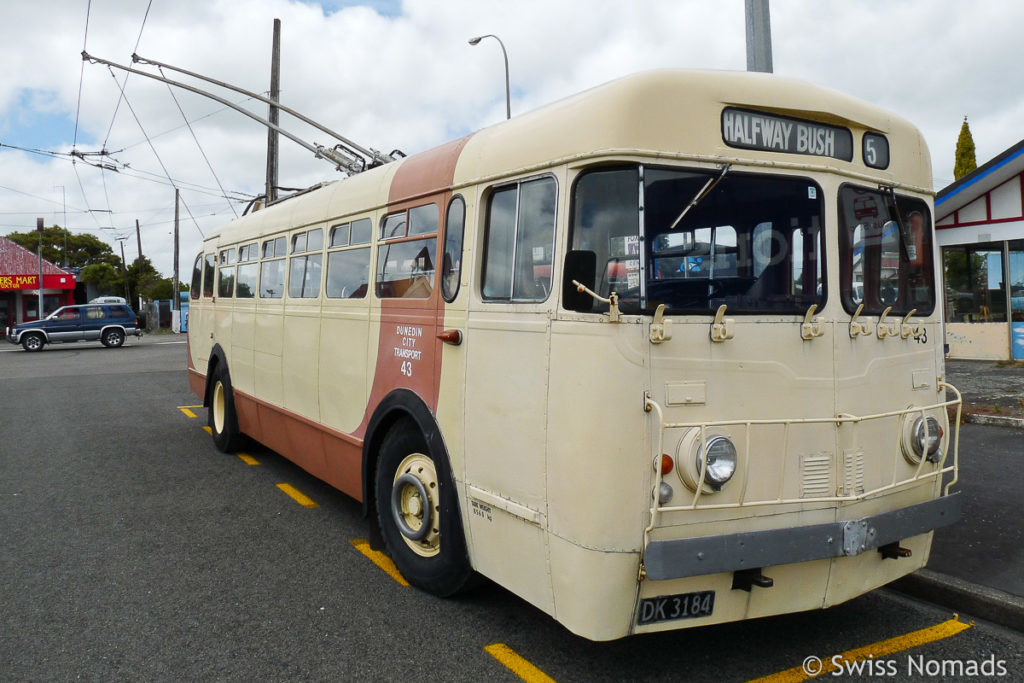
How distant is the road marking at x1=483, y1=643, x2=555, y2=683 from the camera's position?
3789mm

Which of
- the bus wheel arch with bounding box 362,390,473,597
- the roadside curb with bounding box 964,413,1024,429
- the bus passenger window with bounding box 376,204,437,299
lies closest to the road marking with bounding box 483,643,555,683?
the bus wheel arch with bounding box 362,390,473,597

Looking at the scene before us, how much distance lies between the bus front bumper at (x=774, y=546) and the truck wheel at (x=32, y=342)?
Result: 3436 centimetres

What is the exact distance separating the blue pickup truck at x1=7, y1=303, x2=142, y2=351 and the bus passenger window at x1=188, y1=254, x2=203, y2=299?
81.8 feet

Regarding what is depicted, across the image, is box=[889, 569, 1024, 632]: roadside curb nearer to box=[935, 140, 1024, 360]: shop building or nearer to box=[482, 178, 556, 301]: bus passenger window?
box=[482, 178, 556, 301]: bus passenger window

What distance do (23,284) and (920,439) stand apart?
49132mm

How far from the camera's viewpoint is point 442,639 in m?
4.26

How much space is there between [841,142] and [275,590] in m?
4.09

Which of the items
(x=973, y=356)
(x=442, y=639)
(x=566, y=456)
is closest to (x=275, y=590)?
(x=442, y=639)

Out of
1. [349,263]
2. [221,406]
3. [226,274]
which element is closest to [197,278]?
[226,274]

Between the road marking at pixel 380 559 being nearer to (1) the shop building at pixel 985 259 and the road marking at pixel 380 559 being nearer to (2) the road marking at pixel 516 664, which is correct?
(2) the road marking at pixel 516 664

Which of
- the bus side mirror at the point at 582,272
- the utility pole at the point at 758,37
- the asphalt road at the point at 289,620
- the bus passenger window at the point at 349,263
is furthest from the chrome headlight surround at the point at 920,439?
the utility pole at the point at 758,37

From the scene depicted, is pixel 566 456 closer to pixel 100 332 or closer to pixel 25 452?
pixel 25 452

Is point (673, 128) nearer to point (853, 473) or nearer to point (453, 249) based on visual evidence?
point (453, 249)

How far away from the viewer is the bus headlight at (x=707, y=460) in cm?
342
